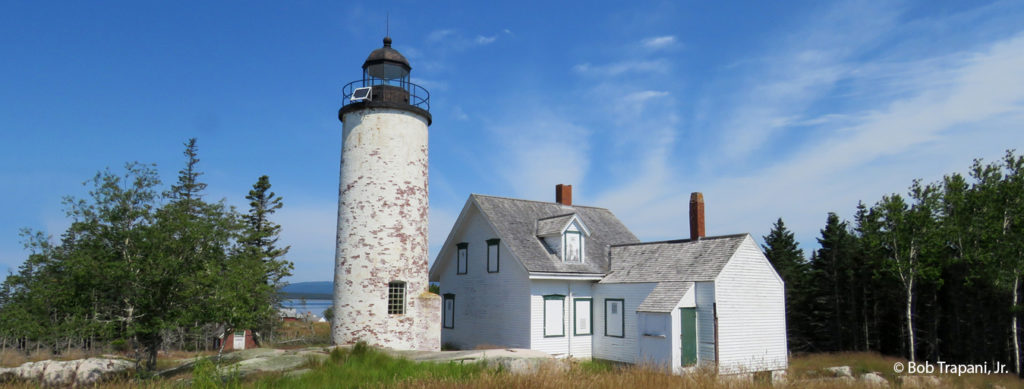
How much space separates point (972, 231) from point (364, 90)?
25.7 m

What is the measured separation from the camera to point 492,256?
2369cm

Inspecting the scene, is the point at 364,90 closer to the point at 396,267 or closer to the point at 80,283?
the point at 396,267

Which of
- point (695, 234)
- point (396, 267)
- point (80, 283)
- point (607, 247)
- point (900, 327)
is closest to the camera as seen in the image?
point (80, 283)

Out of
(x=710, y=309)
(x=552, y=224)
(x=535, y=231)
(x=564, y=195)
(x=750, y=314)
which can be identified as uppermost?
(x=564, y=195)

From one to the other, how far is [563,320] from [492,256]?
3.71 metres

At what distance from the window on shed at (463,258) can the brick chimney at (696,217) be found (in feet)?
29.6

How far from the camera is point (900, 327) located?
3178 centimetres

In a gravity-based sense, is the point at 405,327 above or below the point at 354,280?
below

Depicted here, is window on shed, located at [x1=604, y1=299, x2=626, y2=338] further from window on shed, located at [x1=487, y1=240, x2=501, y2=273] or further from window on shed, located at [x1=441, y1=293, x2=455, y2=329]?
window on shed, located at [x1=441, y1=293, x2=455, y2=329]

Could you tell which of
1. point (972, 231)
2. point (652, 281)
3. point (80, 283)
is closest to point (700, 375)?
point (652, 281)

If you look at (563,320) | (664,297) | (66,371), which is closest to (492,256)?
(563,320)

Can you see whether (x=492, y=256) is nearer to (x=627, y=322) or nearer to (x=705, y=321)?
(x=627, y=322)

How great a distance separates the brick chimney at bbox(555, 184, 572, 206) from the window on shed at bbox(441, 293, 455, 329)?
6581mm

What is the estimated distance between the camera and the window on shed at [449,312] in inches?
1020
